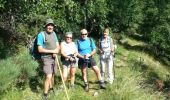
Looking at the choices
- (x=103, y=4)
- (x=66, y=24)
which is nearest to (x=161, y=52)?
(x=103, y=4)

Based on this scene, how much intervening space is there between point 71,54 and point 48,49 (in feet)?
3.48

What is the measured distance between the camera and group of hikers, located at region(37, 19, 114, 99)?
1173 centimetres

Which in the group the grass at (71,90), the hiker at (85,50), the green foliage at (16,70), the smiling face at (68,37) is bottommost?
the grass at (71,90)

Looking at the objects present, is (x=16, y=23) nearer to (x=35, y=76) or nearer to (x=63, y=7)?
(x=63, y=7)

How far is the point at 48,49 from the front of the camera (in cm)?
1181

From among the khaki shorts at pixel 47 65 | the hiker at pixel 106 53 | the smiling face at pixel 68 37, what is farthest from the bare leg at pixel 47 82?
the hiker at pixel 106 53

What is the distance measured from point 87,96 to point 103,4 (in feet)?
37.8

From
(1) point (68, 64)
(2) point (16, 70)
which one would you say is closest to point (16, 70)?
(2) point (16, 70)

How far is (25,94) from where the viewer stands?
1274 centimetres

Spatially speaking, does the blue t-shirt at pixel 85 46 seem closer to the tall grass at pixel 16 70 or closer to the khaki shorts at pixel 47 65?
the khaki shorts at pixel 47 65

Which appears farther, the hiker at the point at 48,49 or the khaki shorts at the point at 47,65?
the khaki shorts at the point at 47,65

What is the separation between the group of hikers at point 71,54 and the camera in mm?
11734

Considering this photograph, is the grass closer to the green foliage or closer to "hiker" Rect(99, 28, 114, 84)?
the green foliage

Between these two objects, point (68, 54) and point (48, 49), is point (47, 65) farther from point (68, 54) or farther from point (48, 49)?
point (68, 54)
